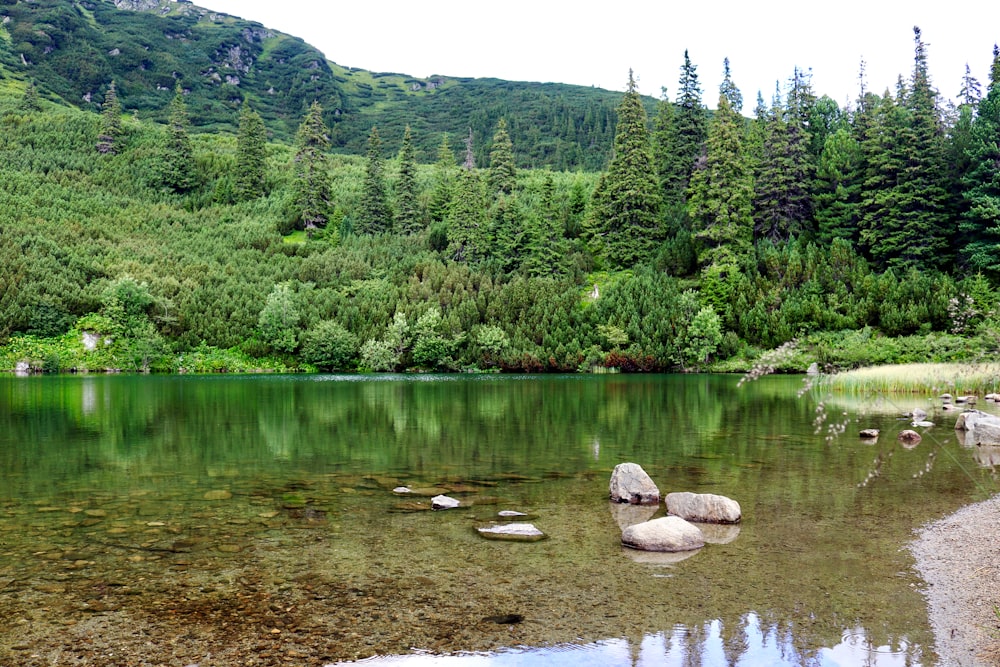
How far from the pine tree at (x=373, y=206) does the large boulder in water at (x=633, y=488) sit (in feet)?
248

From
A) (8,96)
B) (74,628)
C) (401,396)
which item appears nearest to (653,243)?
(401,396)

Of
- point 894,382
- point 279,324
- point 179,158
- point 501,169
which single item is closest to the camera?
point 894,382

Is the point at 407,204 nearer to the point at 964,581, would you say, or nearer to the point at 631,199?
the point at 631,199

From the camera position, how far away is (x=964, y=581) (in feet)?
26.3

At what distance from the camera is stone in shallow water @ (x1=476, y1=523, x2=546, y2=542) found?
9.97 meters

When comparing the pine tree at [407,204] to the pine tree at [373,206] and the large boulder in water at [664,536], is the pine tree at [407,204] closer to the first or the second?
the pine tree at [373,206]

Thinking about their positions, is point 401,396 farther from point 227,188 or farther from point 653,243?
point 227,188

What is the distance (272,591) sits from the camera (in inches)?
306

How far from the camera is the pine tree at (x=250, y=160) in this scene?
312 ft

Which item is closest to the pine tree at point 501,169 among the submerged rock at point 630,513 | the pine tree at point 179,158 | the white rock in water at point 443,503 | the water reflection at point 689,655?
the pine tree at point 179,158

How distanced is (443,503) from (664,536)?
13.3 ft

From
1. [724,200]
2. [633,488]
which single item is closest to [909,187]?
[724,200]

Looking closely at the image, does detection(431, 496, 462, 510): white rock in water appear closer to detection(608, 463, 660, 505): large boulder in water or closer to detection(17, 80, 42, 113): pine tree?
detection(608, 463, 660, 505): large boulder in water

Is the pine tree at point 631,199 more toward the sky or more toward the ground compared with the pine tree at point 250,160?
more toward the ground
